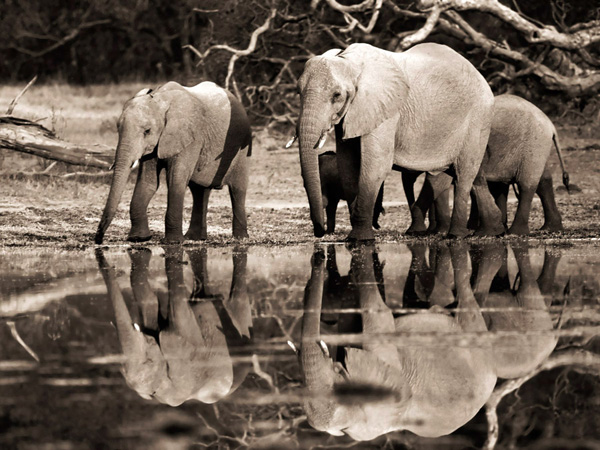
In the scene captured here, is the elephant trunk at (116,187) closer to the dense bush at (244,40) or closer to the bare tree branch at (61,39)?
the dense bush at (244,40)

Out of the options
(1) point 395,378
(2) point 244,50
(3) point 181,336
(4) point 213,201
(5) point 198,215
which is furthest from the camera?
(2) point 244,50

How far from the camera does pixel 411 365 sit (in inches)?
213

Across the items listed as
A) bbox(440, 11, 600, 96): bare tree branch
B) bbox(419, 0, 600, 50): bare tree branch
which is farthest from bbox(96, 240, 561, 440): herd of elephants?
bbox(440, 11, 600, 96): bare tree branch

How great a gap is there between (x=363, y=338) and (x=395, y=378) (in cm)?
89

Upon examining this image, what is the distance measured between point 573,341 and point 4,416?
2.91 meters

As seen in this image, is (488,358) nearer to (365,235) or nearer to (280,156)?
(365,235)

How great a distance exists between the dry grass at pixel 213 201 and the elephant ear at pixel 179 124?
1018 millimetres

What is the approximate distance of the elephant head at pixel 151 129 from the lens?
1071 cm

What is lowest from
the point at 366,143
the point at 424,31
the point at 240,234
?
the point at 240,234

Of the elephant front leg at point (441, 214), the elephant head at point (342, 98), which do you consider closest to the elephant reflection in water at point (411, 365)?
the elephant head at point (342, 98)

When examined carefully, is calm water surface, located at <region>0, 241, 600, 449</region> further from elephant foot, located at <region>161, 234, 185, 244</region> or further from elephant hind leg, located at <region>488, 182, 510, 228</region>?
elephant hind leg, located at <region>488, 182, 510, 228</region>

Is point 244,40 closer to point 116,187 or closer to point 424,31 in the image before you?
point 424,31

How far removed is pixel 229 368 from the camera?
5.37m

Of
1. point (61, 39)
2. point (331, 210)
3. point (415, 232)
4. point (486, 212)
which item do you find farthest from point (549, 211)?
point (61, 39)
